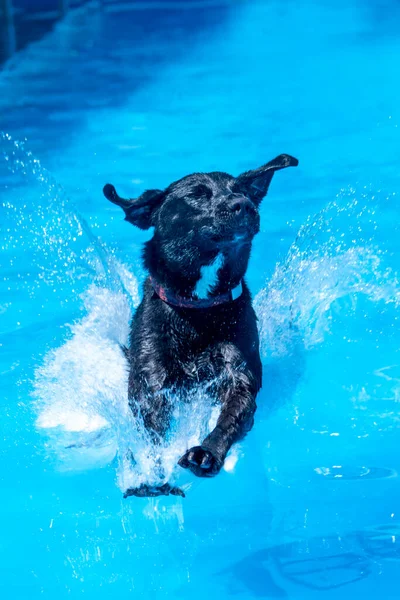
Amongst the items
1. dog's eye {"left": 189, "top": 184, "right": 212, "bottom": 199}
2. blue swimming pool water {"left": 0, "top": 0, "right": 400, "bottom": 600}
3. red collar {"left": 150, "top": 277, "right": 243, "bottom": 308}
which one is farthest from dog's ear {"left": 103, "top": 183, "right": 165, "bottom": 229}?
blue swimming pool water {"left": 0, "top": 0, "right": 400, "bottom": 600}

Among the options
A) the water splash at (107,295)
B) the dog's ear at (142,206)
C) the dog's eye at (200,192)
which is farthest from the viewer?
the water splash at (107,295)

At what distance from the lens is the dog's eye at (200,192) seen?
151 inches

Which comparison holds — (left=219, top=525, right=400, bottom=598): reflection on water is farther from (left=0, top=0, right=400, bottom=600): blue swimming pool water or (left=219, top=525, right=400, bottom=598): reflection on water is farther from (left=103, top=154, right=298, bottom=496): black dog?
(left=103, top=154, right=298, bottom=496): black dog

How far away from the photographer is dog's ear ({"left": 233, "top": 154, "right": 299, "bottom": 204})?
3.86 m

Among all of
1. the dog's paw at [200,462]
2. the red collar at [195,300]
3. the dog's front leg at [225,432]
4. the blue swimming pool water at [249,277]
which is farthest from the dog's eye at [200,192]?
the dog's paw at [200,462]

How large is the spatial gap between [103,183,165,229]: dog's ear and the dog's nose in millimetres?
629

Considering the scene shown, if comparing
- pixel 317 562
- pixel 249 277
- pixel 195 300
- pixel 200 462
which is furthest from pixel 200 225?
pixel 249 277

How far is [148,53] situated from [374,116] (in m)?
1.96

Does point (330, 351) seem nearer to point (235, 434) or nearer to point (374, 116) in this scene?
point (374, 116)

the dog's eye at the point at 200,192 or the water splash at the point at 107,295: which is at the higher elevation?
the dog's eye at the point at 200,192

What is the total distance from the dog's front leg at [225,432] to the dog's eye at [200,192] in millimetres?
1022

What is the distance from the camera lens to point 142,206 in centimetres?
405

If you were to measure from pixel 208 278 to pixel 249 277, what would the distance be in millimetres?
2845

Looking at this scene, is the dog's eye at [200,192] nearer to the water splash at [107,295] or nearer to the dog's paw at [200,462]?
the water splash at [107,295]
